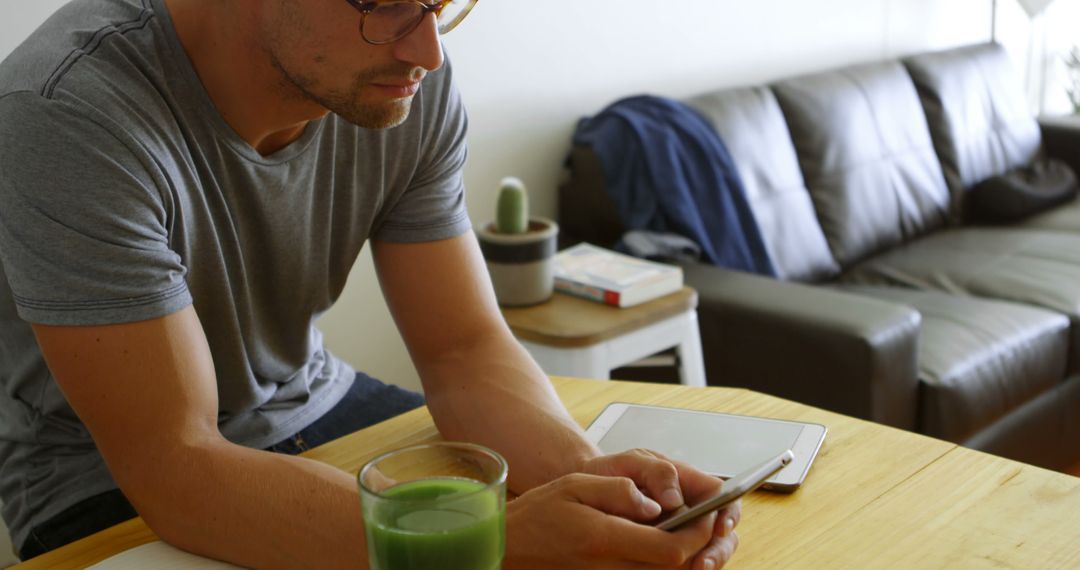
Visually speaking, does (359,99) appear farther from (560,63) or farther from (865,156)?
(865,156)

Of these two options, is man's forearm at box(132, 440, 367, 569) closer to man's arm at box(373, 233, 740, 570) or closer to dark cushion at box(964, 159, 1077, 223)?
man's arm at box(373, 233, 740, 570)

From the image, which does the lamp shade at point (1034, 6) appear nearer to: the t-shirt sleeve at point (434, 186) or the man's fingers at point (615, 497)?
the t-shirt sleeve at point (434, 186)

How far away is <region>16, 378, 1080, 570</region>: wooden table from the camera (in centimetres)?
97

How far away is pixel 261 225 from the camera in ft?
4.32

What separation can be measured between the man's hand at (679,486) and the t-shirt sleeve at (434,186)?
1.60 ft

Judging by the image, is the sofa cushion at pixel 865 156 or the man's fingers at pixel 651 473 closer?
the man's fingers at pixel 651 473

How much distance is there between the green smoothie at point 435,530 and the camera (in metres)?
0.78

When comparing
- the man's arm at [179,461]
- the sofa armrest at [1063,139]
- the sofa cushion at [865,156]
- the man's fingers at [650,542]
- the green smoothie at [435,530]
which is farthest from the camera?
the sofa armrest at [1063,139]

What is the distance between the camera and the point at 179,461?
1056 mm

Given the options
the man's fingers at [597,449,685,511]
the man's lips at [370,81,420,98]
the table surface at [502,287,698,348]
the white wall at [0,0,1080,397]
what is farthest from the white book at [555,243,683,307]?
the man's fingers at [597,449,685,511]

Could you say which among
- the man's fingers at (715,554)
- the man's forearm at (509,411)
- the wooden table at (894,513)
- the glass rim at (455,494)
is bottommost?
the wooden table at (894,513)

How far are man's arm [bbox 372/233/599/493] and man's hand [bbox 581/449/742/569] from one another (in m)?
0.14

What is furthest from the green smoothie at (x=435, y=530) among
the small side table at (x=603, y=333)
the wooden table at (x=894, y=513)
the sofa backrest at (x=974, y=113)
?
the sofa backrest at (x=974, y=113)

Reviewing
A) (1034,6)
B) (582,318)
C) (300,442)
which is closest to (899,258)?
(582,318)
